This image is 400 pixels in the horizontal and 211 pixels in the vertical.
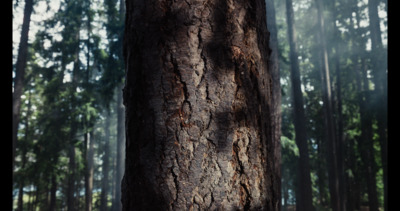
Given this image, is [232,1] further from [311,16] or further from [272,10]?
[311,16]

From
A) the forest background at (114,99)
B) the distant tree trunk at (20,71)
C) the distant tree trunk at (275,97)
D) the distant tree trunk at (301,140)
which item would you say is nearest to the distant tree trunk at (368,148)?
the forest background at (114,99)

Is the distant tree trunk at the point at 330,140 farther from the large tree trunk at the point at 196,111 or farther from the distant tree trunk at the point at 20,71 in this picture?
the large tree trunk at the point at 196,111

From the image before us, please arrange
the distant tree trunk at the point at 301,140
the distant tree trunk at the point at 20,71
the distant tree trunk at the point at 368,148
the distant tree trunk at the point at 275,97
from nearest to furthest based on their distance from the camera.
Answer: the distant tree trunk at the point at 275,97 < the distant tree trunk at the point at 20,71 < the distant tree trunk at the point at 301,140 < the distant tree trunk at the point at 368,148

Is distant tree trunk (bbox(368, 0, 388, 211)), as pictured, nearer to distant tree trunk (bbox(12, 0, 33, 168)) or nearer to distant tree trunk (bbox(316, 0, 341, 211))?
distant tree trunk (bbox(316, 0, 341, 211))

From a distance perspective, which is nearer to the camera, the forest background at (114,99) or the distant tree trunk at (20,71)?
the distant tree trunk at (20,71)

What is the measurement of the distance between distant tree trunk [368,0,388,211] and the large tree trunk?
21781 millimetres

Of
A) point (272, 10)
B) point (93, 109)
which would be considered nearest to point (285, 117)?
point (93, 109)

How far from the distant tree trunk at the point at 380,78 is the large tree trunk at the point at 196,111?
21.8 m

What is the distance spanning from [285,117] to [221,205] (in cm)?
2742

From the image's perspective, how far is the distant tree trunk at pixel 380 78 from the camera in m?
20.4

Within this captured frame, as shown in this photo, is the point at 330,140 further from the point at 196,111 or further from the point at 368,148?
the point at 196,111

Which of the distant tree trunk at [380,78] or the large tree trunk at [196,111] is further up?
the distant tree trunk at [380,78]

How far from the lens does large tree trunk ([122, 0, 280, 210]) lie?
1479 mm

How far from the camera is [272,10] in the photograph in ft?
37.0
